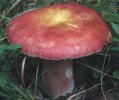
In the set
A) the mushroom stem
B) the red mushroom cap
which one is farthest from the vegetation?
the red mushroom cap

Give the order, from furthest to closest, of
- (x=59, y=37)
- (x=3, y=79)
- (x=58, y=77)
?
1. (x=58, y=77)
2. (x=3, y=79)
3. (x=59, y=37)

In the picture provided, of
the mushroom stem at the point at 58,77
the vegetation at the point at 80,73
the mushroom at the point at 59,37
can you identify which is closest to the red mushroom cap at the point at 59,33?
the mushroom at the point at 59,37

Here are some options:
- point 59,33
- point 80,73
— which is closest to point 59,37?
point 59,33

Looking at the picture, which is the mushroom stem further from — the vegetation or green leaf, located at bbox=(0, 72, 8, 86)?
green leaf, located at bbox=(0, 72, 8, 86)

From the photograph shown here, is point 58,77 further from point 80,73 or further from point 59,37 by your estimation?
point 59,37

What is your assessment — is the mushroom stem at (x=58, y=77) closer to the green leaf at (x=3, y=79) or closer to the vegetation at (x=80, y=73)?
the vegetation at (x=80, y=73)

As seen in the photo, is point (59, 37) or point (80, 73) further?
point (80, 73)

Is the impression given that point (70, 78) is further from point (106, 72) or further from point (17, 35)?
point (17, 35)

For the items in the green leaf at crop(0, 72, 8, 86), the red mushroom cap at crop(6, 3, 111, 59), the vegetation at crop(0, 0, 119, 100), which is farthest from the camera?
the vegetation at crop(0, 0, 119, 100)
